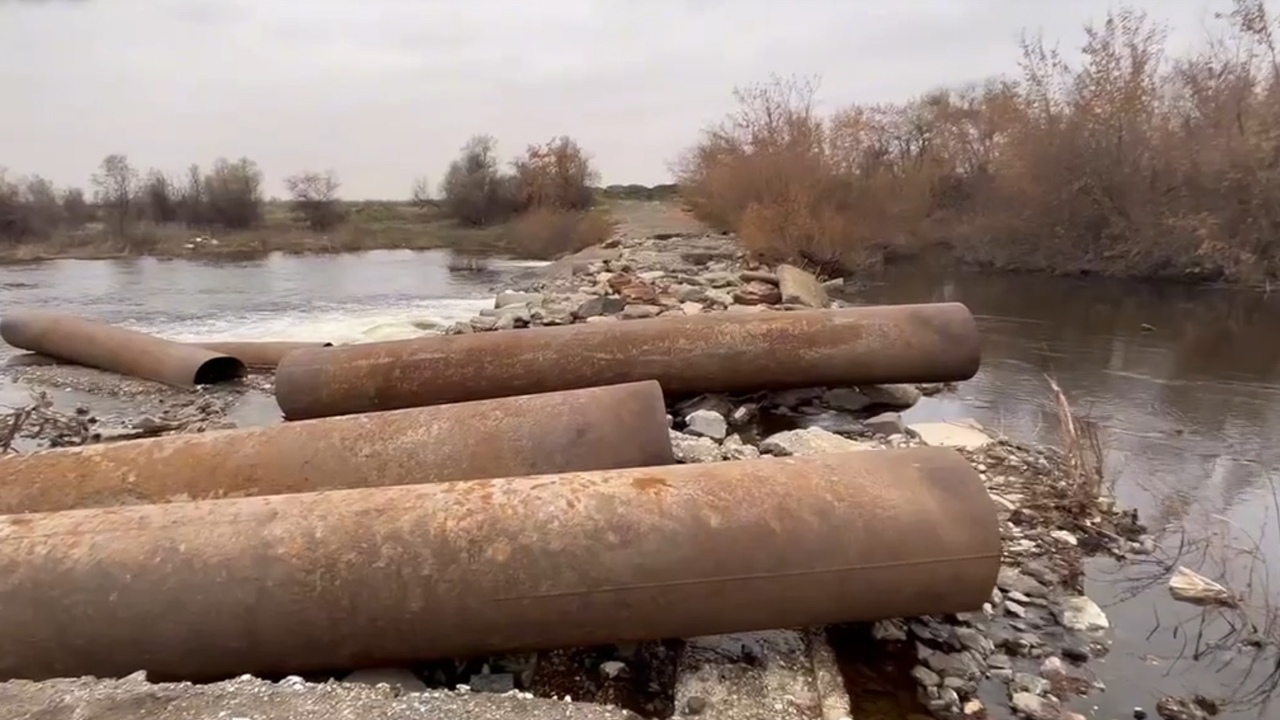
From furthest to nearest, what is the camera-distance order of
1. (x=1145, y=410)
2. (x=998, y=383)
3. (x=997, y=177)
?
(x=997, y=177), (x=998, y=383), (x=1145, y=410)

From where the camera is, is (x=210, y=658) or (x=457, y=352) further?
(x=457, y=352)

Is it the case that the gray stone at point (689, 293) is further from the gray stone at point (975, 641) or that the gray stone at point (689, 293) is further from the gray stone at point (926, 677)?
the gray stone at point (926, 677)

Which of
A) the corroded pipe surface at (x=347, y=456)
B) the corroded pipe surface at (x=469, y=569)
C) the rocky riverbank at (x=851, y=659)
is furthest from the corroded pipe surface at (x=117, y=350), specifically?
the corroded pipe surface at (x=469, y=569)

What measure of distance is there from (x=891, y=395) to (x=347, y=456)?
4.21 meters

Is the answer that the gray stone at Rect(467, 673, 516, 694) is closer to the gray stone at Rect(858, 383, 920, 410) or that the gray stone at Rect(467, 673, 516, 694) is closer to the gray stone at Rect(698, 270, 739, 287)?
the gray stone at Rect(858, 383, 920, 410)

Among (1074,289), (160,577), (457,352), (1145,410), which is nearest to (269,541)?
(160,577)

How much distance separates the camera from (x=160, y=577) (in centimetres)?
239

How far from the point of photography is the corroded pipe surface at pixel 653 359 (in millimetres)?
5102

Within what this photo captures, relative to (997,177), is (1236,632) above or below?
below

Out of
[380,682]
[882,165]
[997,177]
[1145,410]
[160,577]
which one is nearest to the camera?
[160,577]

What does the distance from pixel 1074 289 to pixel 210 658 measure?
56.0 ft

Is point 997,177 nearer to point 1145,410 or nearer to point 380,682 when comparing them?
point 1145,410

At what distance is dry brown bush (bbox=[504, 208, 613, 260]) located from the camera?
30.5 meters

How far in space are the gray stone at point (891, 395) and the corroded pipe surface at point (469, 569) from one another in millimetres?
3581
